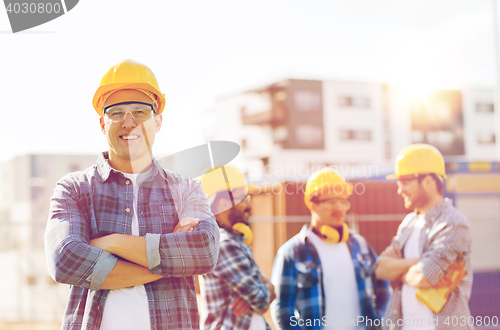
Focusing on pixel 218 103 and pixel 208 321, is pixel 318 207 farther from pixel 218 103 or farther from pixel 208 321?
pixel 218 103

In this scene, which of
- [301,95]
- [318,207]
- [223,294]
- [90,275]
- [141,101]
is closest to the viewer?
[90,275]

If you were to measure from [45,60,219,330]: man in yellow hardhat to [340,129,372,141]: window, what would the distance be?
4939 cm

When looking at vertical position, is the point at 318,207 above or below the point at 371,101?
below

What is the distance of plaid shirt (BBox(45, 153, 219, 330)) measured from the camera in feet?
7.41

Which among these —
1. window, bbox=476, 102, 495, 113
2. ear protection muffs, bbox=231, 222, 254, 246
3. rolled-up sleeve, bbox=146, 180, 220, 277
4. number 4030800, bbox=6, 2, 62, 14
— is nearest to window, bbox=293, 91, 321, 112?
window, bbox=476, 102, 495, 113

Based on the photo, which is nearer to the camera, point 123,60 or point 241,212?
point 123,60

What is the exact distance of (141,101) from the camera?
8.16 feet

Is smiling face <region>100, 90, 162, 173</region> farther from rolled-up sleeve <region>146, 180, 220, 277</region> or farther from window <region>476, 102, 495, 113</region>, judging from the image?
window <region>476, 102, 495, 113</region>

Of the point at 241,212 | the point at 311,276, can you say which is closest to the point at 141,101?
the point at 241,212

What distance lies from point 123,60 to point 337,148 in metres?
49.7

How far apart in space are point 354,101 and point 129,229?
49.8 m

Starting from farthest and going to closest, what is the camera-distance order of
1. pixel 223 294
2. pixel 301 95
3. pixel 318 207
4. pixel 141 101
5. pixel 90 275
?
1. pixel 301 95
2. pixel 318 207
3. pixel 223 294
4. pixel 141 101
5. pixel 90 275

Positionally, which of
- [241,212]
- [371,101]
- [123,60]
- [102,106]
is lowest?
[241,212]

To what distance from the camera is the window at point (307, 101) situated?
5078cm
